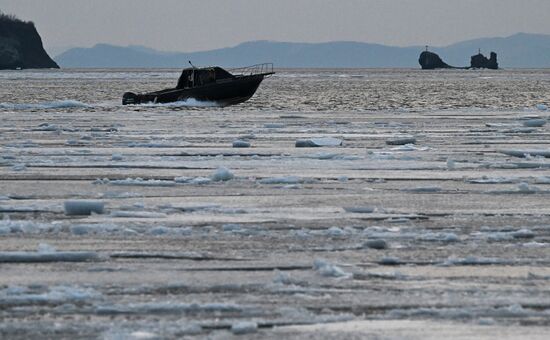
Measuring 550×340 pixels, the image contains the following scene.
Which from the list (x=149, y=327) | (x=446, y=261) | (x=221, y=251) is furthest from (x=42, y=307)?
(x=446, y=261)

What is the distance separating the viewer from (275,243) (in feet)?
29.4

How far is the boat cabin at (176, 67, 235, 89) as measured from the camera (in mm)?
44156

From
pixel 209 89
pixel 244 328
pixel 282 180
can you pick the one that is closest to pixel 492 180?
pixel 282 180

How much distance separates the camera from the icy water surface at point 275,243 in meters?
6.53

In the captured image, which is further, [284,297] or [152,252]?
[152,252]

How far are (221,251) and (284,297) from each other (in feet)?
5.49

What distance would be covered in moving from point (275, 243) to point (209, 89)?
3413cm

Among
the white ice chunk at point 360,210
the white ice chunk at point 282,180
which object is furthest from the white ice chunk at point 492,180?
the white ice chunk at point 360,210

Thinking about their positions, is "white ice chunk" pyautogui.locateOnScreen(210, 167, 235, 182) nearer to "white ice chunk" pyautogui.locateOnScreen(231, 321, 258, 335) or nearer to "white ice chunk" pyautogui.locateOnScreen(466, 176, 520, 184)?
"white ice chunk" pyautogui.locateOnScreen(466, 176, 520, 184)

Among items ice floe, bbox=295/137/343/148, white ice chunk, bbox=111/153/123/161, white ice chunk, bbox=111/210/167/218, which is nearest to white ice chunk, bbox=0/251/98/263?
white ice chunk, bbox=111/210/167/218

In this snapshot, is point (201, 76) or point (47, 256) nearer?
point (47, 256)

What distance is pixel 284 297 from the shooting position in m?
7.04

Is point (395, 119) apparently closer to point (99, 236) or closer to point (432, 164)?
point (432, 164)

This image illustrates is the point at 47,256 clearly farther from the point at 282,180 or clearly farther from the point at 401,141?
the point at 401,141
